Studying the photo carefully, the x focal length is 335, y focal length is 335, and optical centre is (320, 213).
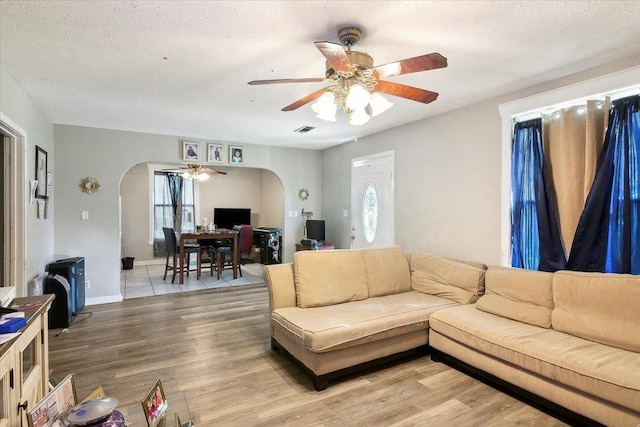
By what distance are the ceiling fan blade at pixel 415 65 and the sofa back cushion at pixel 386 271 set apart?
1.99 meters

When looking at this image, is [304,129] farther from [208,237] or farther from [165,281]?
[165,281]

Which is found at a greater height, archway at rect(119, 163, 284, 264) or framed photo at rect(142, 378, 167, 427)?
archway at rect(119, 163, 284, 264)

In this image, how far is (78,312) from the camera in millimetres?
4129

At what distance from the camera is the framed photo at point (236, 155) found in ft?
18.6

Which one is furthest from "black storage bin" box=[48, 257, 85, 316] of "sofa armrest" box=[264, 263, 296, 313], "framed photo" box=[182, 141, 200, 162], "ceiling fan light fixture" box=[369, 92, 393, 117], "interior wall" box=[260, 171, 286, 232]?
"interior wall" box=[260, 171, 286, 232]

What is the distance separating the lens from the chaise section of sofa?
1.89 meters

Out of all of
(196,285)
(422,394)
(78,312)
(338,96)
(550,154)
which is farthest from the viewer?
(196,285)

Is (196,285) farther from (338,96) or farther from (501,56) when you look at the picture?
(501,56)

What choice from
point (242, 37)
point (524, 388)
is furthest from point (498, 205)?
point (242, 37)

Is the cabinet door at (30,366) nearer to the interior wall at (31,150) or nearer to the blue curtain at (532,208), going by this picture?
the interior wall at (31,150)

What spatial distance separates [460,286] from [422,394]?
4.12 feet

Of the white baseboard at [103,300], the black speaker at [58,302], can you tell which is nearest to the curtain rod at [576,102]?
the black speaker at [58,302]

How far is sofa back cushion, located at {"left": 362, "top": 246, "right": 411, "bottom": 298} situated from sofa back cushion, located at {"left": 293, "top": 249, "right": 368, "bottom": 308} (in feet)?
0.32

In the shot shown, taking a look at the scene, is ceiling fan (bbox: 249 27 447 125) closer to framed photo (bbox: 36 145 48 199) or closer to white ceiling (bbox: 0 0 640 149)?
white ceiling (bbox: 0 0 640 149)
